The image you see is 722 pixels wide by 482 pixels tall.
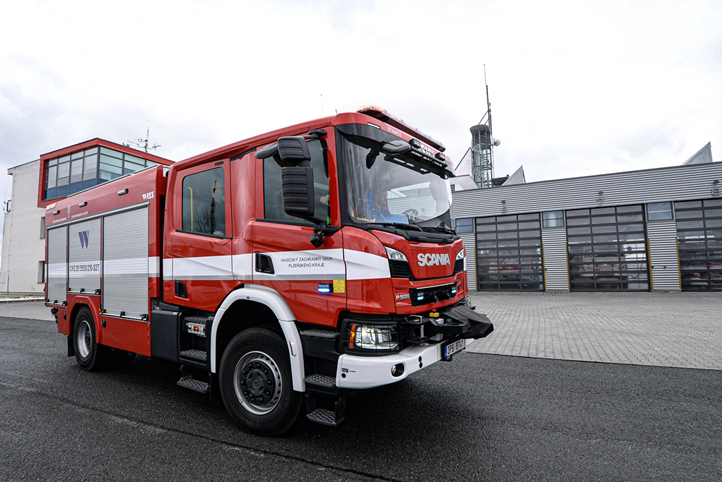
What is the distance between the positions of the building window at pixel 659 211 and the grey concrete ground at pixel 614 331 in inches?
161

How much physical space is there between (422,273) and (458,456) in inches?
56.7

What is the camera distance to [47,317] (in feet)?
44.6

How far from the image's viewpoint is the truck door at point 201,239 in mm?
3820

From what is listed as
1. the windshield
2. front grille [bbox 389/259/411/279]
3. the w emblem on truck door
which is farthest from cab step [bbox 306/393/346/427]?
the w emblem on truck door

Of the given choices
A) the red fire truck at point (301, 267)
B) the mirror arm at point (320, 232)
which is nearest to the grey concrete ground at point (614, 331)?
the red fire truck at point (301, 267)

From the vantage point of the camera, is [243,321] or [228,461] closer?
[228,461]

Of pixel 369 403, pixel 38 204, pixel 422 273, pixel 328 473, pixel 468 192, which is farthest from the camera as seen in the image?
pixel 38 204

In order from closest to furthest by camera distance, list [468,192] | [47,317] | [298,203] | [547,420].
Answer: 1. [298,203]
2. [547,420]
3. [47,317]
4. [468,192]

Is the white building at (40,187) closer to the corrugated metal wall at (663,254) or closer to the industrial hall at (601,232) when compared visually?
the industrial hall at (601,232)

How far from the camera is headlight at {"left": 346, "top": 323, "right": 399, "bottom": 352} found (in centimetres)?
295

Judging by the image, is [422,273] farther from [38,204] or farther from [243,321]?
[38,204]

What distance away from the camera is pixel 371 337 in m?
2.96

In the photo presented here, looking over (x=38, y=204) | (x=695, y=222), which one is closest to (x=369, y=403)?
(x=695, y=222)

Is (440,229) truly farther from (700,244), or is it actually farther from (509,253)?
(700,244)
